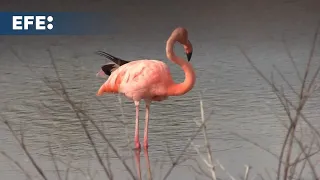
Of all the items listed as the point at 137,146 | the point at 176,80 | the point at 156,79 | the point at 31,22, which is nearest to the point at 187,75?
the point at 156,79

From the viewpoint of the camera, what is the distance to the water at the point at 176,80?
2141 millimetres

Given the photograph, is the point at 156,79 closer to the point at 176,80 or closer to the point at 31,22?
the point at 176,80

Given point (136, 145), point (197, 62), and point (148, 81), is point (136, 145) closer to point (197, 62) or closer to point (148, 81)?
point (148, 81)

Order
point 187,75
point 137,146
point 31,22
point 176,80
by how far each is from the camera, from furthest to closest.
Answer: point 31,22
point 176,80
point 137,146
point 187,75

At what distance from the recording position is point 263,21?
14.3 feet

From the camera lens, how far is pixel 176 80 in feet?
9.95

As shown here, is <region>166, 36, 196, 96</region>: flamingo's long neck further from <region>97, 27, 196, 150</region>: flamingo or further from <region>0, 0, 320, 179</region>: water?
<region>0, 0, 320, 179</region>: water

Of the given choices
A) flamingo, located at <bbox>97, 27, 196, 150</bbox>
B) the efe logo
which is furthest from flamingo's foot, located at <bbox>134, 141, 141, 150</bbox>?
the efe logo

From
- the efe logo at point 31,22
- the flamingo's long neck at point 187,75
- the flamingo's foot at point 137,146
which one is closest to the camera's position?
the flamingo's long neck at point 187,75

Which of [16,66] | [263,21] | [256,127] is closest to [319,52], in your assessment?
[263,21]

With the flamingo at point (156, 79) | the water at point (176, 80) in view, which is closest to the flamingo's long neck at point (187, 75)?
the flamingo at point (156, 79)

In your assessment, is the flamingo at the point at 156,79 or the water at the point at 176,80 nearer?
the flamingo at the point at 156,79

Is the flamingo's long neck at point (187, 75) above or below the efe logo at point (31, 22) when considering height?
below

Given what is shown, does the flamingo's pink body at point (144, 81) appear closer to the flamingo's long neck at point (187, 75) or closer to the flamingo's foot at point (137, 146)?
the flamingo's long neck at point (187, 75)
